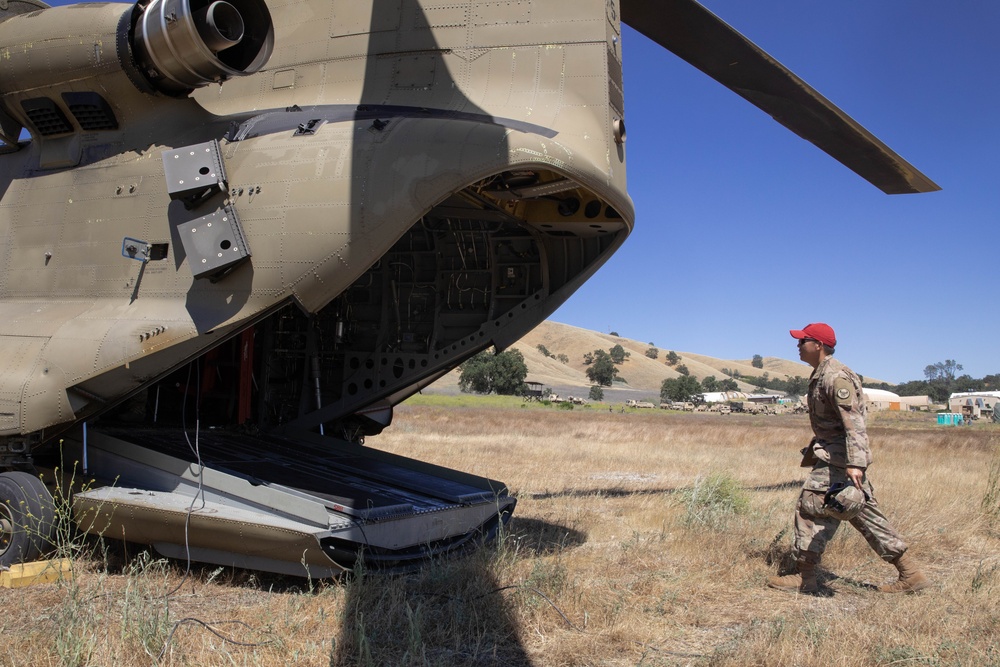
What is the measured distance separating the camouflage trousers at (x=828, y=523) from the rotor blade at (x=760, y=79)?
313cm

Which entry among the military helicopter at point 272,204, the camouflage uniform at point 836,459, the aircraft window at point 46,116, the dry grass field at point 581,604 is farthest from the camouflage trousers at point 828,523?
the aircraft window at point 46,116

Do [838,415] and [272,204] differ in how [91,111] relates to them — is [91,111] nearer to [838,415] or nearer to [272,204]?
[272,204]

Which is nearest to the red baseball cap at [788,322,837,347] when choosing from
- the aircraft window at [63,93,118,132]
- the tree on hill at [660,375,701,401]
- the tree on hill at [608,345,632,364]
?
the aircraft window at [63,93,118,132]

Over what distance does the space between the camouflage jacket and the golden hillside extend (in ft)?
299

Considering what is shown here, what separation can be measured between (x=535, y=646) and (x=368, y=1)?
521 centimetres

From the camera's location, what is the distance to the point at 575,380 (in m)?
109

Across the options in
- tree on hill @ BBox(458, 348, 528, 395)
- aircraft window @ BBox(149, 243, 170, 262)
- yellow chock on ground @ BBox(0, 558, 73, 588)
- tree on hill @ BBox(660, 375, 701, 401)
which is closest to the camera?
yellow chock on ground @ BBox(0, 558, 73, 588)

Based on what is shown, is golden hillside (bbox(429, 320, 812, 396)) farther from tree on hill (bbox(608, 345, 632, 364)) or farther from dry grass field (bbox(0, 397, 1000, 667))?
dry grass field (bbox(0, 397, 1000, 667))

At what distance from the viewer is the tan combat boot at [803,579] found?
523 cm

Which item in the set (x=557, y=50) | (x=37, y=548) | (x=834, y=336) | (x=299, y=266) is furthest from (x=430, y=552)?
(x=557, y=50)

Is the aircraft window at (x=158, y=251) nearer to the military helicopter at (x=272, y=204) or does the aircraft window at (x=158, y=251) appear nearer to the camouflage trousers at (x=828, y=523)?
the military helicopter at (x=272, y=204)

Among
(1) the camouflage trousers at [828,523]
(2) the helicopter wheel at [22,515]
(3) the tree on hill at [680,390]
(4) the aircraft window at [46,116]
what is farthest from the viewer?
(3) the tree on hill at [680,390]

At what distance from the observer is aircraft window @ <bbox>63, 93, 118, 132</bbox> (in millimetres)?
6410

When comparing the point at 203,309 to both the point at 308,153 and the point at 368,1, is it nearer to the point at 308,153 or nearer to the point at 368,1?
the point at 308,153
